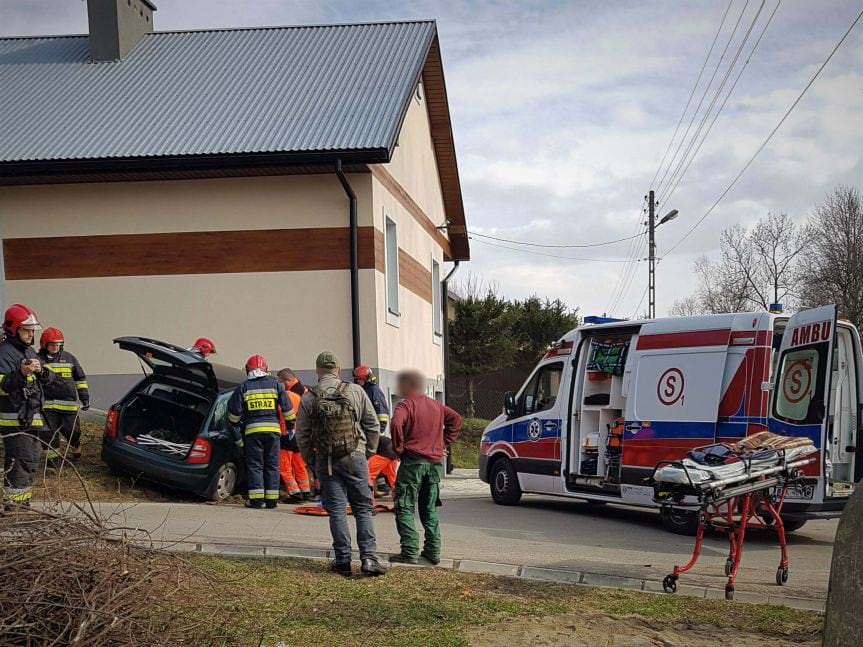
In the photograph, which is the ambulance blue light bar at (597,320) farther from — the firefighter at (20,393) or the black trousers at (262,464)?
the firefighter at (20,393)

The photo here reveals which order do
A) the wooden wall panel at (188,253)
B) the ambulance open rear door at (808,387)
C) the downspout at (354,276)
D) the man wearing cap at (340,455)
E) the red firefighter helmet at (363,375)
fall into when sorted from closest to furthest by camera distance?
the man wearing cap at (340,455) → the ambulance open rear door at (808,387) → the red firefighter helmet at (363,375) → the downspout at (354,276) → the wooden wall panel at (188,253)

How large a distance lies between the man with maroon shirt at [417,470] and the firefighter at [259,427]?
11.5ft

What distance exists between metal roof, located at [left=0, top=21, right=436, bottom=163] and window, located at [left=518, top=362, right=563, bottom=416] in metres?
4.90

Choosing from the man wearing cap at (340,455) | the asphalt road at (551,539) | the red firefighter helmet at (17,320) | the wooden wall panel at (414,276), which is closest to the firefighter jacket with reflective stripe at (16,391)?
the red firefighter helmet at (17,320)

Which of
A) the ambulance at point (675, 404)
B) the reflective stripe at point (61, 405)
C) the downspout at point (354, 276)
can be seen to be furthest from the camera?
the downspout at point (354, 276)

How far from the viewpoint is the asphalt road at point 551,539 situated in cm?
890

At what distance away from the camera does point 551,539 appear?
10836 millimetres

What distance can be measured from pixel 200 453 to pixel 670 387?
6.02m

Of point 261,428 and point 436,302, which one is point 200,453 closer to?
point 261,428

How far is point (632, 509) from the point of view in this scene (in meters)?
14.7

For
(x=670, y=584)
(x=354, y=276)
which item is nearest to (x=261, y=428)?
(x=354, y=276)

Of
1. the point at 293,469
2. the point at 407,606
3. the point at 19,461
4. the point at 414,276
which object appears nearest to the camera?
the point at 407,606

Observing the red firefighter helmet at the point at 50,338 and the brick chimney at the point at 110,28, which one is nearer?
the red firefighter helmet at the point at 50,338

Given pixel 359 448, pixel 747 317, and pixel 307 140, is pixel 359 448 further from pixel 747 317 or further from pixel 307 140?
pixel 307 140
